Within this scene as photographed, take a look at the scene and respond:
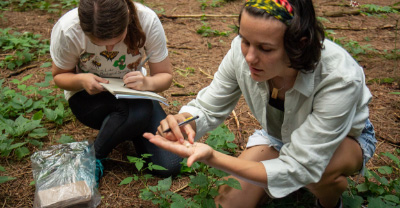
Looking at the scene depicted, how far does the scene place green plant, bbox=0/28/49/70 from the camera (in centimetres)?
347

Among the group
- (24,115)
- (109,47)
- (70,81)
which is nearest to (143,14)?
(109,47)

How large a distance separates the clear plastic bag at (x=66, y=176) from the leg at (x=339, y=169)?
3.86ft

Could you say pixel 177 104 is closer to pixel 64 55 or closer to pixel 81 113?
pixel 81 113

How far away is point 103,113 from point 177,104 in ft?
2.65

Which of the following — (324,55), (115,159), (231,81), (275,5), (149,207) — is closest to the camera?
(275,5)

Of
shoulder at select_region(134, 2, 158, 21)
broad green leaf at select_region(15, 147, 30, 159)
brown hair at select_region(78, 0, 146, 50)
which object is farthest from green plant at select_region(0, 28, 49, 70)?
brown hair at select_region(78, 0, 146, 50)

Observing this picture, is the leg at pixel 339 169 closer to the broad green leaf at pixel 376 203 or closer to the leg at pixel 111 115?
the broad green leaf at pixel 376 203

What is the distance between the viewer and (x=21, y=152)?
2312mm

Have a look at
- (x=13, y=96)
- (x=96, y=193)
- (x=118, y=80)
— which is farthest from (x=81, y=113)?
(x=13, y=96)

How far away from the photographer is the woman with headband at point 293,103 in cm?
136

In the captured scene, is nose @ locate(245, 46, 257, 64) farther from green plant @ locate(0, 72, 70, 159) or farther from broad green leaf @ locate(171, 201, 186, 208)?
green plant @ locate(0, 72, 70, 159)

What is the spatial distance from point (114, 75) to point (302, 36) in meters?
1.31

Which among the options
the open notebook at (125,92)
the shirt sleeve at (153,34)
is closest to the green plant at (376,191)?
the open notebook at (125,92)

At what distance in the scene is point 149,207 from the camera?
2.02 metres
